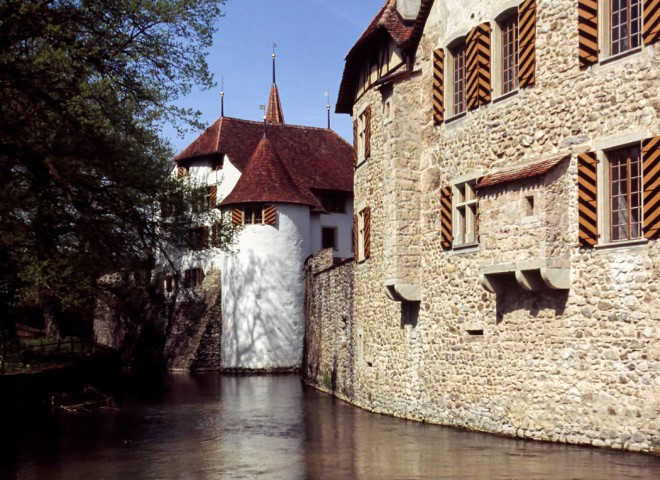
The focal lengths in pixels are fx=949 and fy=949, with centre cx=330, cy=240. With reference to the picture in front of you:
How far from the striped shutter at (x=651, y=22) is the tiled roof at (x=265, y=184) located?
1027 inches

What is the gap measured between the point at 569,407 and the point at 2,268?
1374cm

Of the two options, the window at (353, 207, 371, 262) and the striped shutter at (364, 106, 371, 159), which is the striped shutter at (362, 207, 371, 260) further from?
the striped shutter at (364, 106, 371, 159)

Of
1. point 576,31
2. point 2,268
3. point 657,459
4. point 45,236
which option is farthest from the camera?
point 2,268

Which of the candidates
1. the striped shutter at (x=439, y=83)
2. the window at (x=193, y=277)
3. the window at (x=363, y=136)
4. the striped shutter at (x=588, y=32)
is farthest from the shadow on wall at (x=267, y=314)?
the striped shutter at (x=588, y=32)

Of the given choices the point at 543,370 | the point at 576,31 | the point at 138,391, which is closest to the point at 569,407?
the point at 543,370

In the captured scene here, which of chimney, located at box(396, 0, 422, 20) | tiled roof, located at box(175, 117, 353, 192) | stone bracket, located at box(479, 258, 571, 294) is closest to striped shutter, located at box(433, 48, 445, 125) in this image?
chimney, located at box(396, 0, 422, 20)

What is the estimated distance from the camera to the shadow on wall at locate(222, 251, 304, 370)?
38.9m

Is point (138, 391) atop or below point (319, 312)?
below

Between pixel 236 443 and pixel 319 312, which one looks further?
pixel 319 312

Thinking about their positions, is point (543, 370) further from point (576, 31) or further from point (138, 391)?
point (138, 391)

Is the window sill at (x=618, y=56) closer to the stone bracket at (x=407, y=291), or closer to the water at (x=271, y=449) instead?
the water at (x=271, y=449)

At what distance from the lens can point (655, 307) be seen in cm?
1330

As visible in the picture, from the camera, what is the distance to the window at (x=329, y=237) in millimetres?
42781

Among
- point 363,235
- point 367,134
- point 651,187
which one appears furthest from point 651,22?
point 363,235
